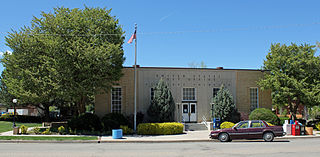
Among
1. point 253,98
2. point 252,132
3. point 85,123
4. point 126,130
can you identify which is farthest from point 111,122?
point 253,98

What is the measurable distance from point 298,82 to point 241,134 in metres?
13.3

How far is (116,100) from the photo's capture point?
28828mm

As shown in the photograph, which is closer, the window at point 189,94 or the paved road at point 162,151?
the paved road at point 162,151

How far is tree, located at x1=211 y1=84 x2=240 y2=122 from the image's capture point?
27.8 m

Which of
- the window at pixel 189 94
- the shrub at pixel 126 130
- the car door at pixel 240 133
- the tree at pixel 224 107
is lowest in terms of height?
the shrub at pixel 126 130

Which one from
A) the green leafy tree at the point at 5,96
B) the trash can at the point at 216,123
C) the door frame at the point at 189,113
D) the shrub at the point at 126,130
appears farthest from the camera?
the green leafy tree at the point at 5,96

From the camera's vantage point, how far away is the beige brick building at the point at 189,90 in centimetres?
2872

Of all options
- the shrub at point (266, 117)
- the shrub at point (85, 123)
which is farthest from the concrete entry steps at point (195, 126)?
the shrub at point (85, 123)

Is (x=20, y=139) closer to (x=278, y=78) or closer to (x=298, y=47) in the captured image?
(x=278, y=78)

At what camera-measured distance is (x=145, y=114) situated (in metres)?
28.5

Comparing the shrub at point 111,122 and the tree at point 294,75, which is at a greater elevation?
the tree at point 294,75

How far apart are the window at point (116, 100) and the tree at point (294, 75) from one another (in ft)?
48.7

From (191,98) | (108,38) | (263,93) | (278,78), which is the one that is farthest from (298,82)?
(108,38)

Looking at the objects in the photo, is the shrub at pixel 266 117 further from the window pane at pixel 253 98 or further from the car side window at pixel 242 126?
the car side window at pixel 242 126
